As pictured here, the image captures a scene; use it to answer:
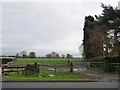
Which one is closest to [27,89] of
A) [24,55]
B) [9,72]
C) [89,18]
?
[9,72]

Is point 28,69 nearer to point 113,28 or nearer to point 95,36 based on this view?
point 113,28

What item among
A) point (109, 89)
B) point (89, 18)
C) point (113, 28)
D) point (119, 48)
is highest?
point (89, 18)

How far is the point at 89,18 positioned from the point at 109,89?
5200 cm

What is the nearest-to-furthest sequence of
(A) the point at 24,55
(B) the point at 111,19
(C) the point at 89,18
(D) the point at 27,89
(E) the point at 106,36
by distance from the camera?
(D) the point at 27,89 → (B) the point at 111,19 → (E) the point at 106,36 → (C) the point at 89,18 → (A) the point at 24,55

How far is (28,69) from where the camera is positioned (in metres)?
27.2

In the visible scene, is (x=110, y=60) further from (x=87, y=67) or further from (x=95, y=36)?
(x=95, y=36)

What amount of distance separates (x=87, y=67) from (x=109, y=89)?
24027 mm

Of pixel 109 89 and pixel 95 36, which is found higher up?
pixel 95 36

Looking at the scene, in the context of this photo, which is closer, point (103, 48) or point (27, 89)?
point (27, 89)

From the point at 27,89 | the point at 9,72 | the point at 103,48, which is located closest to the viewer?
the point at 27,89

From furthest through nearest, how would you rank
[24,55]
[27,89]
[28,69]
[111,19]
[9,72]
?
[24,55] < [111,19] < [9,72] < [28,69] < [27,89]

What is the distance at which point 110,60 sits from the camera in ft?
127

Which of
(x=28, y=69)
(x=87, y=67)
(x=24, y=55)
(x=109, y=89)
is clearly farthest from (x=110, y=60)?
(x=24, y=55)

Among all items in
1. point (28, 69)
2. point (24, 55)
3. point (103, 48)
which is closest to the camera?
point (28, 69)
